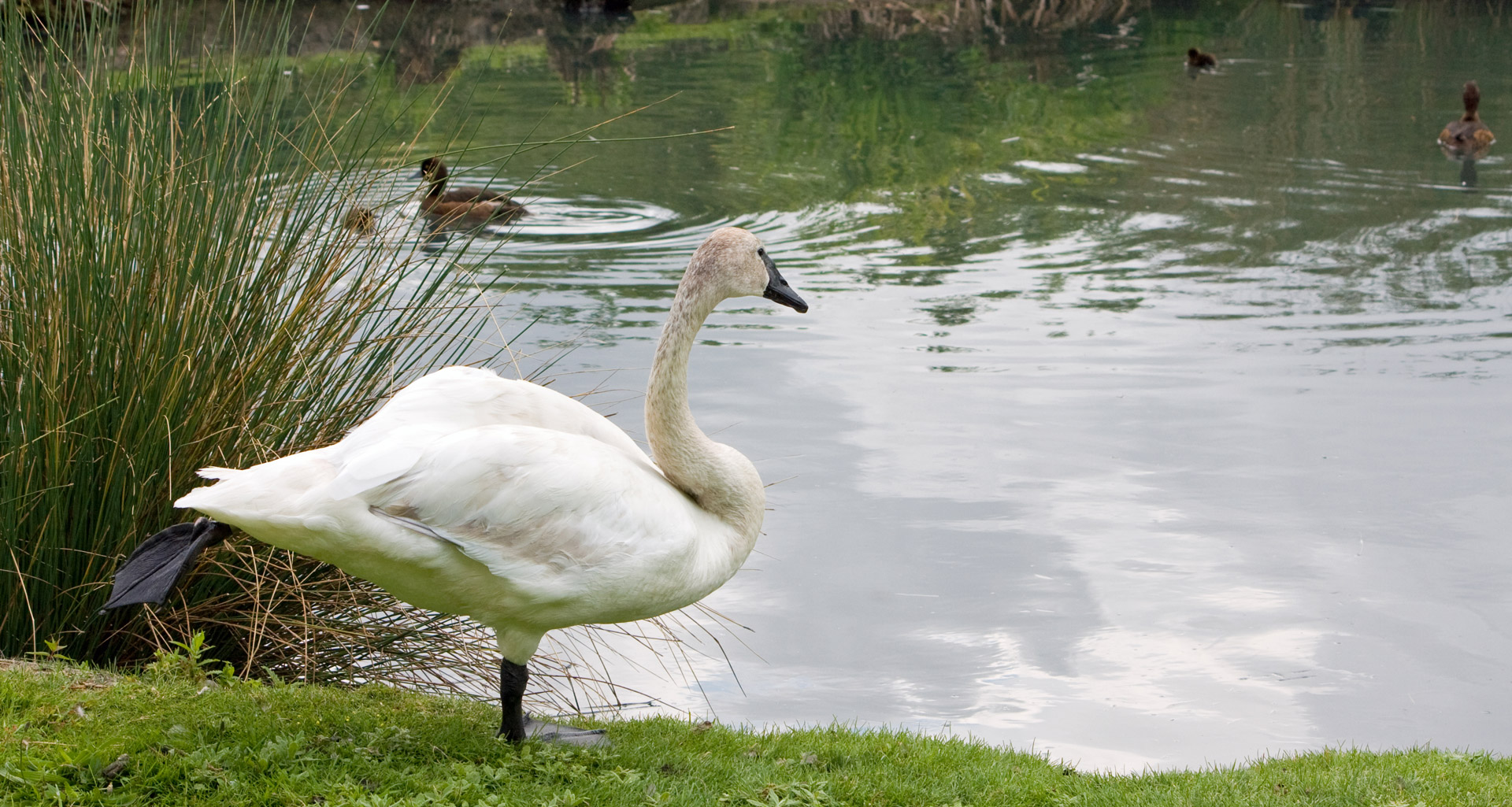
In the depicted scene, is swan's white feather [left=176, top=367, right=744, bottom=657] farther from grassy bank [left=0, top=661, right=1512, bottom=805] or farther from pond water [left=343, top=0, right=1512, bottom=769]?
pond water [left=343, top=0, right=1512, bottom=769]

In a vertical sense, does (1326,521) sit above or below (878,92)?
below

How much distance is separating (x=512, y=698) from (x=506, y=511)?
32.6 inches

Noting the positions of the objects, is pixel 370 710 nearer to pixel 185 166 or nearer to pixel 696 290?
pixel 696 290

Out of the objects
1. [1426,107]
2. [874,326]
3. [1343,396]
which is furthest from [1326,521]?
[1426,107]

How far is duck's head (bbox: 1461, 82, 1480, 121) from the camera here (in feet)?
63.2

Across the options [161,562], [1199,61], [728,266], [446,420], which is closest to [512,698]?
[446,420]

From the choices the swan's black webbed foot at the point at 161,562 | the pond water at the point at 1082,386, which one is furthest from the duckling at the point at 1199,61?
the swan's black webbed foot at the point at 161,562

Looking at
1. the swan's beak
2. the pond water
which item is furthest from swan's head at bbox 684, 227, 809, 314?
the pond water

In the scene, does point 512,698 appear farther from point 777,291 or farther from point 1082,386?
point 1082,386

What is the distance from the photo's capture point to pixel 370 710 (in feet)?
16.4

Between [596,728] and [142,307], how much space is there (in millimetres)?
2289

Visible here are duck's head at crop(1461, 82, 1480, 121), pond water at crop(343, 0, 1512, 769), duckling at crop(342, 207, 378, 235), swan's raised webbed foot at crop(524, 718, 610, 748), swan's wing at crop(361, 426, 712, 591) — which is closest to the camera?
swan's wing at crop(361, 426, 712, 591)

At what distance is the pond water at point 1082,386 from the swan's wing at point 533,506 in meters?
1.30

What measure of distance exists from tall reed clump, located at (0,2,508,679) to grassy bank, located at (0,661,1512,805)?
1.69 feet
